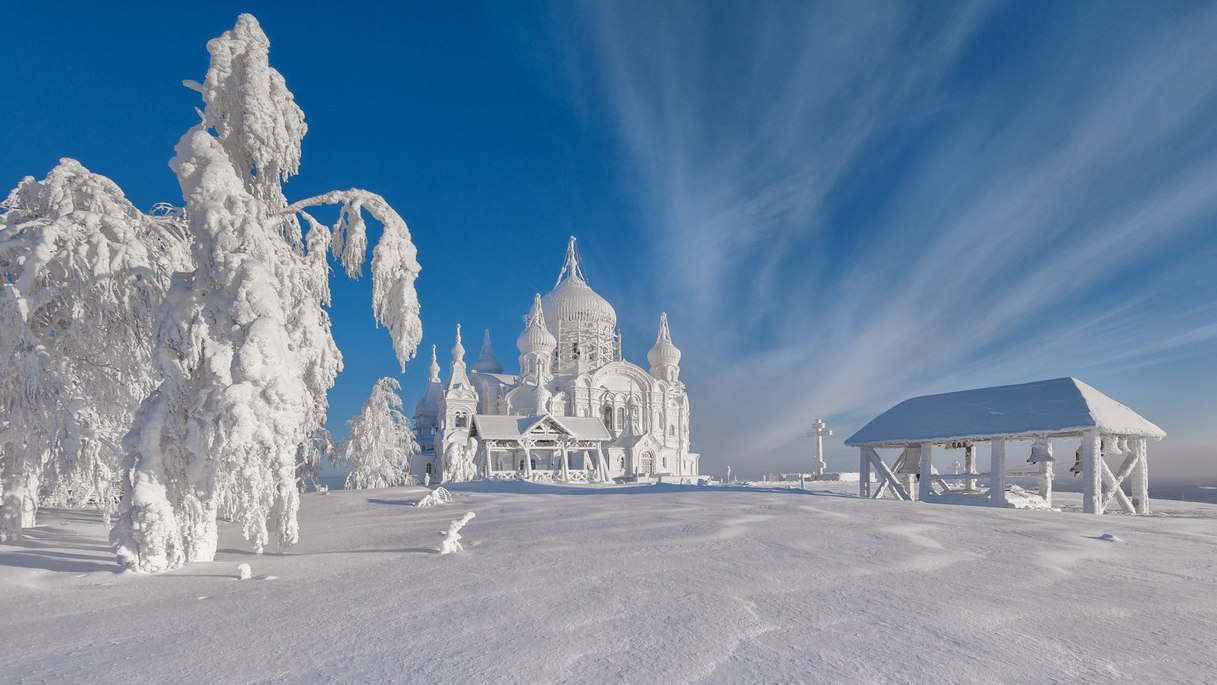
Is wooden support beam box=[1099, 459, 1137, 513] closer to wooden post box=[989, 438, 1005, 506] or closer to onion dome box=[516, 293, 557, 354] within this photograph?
wooden post box=[989, 438, 1005, 506]

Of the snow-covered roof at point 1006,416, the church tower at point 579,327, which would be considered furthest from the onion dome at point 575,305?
the snow-covered roof at point 1006,416

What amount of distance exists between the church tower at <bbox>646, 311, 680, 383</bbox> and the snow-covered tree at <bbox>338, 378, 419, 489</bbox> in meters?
29.9

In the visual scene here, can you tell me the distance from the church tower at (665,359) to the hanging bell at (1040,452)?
1864 inches

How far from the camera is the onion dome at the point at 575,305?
64.6m

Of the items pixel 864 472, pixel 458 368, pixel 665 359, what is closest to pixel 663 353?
pixel 665 359

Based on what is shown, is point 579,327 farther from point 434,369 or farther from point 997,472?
point 997,472

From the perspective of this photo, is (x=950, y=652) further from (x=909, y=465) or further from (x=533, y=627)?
(x=909, y=465)

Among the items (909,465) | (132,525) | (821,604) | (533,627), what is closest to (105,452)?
(132,525)

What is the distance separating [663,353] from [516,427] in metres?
25.9

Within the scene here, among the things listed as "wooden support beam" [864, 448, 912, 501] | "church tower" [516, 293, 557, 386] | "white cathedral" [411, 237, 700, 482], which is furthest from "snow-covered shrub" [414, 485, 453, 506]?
"church tower" [516, 293, 557, 386]

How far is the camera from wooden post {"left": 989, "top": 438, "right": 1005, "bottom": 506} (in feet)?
49.8

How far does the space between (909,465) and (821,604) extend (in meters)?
17.1

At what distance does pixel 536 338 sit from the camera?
57719 millimetres

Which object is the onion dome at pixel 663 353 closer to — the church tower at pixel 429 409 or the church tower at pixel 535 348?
the church tower at pixel 535 348
